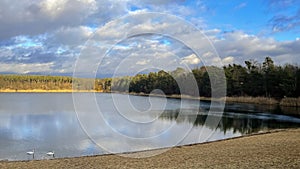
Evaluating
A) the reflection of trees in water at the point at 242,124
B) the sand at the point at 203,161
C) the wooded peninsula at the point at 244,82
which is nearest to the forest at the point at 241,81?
the wooded peninsula at the point at 244,82

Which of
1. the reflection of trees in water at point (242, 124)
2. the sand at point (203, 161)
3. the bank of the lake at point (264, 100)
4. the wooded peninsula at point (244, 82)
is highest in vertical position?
the wooded peninsula at point (244, 82)

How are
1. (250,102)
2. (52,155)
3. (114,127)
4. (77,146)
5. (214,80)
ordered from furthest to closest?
(250,102) → (214,80) → (114,127) → (77,146) → (52,155)

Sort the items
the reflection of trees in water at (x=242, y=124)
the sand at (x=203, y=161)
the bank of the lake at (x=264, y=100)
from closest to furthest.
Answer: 1. the sand at (x=203, y=161)
2. the reflection of trees in water at (x=242, y=124)
3. the bank of the lake at (x=264, y=100)

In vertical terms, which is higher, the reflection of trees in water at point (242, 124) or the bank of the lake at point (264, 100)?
the bank of the lake at point (264, 100)

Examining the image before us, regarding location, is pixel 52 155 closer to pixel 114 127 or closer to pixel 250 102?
pixel 114 127

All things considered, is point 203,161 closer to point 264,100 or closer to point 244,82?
point 264,100

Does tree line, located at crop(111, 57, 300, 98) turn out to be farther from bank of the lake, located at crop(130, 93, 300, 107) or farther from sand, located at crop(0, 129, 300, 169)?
sand, located at crop(0, 129, 300, 169)

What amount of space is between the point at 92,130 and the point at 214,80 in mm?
30765

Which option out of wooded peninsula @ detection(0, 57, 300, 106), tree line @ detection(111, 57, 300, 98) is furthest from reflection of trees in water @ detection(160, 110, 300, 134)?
tree line @ detection(111, 57, 300, 98)

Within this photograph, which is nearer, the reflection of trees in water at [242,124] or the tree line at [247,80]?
the reflection of trees in water at [242,124]

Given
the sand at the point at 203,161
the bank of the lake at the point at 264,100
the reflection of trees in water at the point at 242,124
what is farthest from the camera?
the bank of the lake at the point at 264,100

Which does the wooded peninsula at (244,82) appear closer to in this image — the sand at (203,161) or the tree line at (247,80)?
the tree line at (247,80)

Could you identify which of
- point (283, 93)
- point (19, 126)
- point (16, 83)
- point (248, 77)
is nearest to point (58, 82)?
point (16, 83)

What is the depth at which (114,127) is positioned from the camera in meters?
19.5
